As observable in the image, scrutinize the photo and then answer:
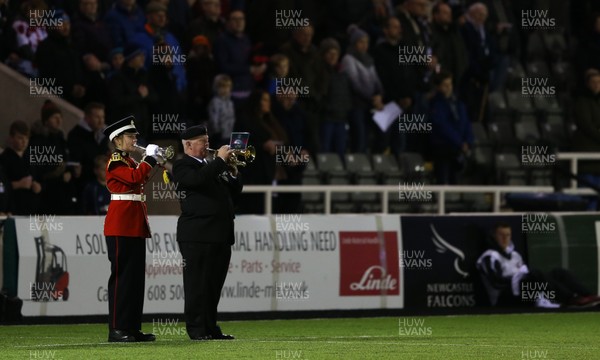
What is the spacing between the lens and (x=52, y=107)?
22609 mm

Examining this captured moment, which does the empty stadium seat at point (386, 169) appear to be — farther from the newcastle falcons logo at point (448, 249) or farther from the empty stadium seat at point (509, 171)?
the newcastle falcons logo at point (448, 249)

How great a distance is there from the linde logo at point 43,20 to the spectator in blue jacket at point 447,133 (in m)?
6.57

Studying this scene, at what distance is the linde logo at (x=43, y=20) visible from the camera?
77.4 feet

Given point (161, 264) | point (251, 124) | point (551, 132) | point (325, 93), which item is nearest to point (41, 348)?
point (161, 264)

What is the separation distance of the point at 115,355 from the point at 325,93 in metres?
11.0

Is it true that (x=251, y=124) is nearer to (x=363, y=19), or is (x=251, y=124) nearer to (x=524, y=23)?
(x=363, y=19)

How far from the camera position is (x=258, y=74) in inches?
1025

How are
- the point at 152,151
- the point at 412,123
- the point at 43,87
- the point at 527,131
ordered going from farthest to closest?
1. the point at 527,131
2. the point at 412,123
3. the point at 43,87
4. the point at 152,151

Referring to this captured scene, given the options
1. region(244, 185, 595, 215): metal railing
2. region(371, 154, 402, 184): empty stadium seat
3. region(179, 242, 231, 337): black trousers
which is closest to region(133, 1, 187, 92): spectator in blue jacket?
region(244, 185, 595, 215): metal railing

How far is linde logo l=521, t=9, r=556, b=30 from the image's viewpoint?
30.5 meters

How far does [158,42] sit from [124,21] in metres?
0.60

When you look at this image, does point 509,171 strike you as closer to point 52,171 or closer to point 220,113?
point 220,113

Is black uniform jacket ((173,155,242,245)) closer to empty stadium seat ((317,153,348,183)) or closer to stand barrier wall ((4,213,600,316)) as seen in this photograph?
stand barrier wall ((4,213,600,316))

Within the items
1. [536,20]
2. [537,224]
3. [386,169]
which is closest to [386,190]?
[386,169]
